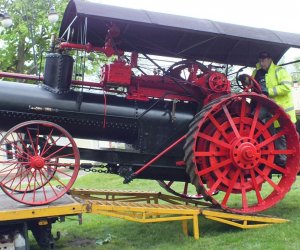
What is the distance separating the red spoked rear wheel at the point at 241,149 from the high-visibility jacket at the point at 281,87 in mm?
280

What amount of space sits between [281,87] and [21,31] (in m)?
15.2

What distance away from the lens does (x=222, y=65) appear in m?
7.33

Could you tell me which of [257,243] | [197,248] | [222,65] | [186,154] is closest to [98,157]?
[186,154]

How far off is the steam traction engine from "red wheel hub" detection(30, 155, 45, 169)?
16cm

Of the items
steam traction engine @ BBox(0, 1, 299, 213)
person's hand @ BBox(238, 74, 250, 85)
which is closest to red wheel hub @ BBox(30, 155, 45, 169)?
steam traction engine @ BBox(0, 1, 299, 213)

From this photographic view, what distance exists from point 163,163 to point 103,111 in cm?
112

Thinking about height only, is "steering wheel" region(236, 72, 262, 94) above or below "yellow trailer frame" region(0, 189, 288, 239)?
above

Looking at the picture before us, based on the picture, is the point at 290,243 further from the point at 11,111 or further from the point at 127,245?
the point at 11,111

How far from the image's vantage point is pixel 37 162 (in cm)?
516

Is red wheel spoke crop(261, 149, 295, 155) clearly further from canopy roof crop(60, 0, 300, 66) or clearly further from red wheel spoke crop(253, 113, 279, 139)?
canopy roof crop(60, 0, 300, 66)

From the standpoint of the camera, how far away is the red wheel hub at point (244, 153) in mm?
5887

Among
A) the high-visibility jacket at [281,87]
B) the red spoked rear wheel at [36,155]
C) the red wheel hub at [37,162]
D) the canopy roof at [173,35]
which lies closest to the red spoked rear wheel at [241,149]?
the high-visibility jacket at [281,87]

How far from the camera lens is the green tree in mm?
19375

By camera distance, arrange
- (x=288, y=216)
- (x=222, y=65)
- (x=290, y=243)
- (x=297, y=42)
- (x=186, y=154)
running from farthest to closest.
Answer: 1. (x=222, y=65)
2. (x=288, y=216)
3. (x=297, y=42)
4. (x=186, y=154)
5. (x=290, y=243)
